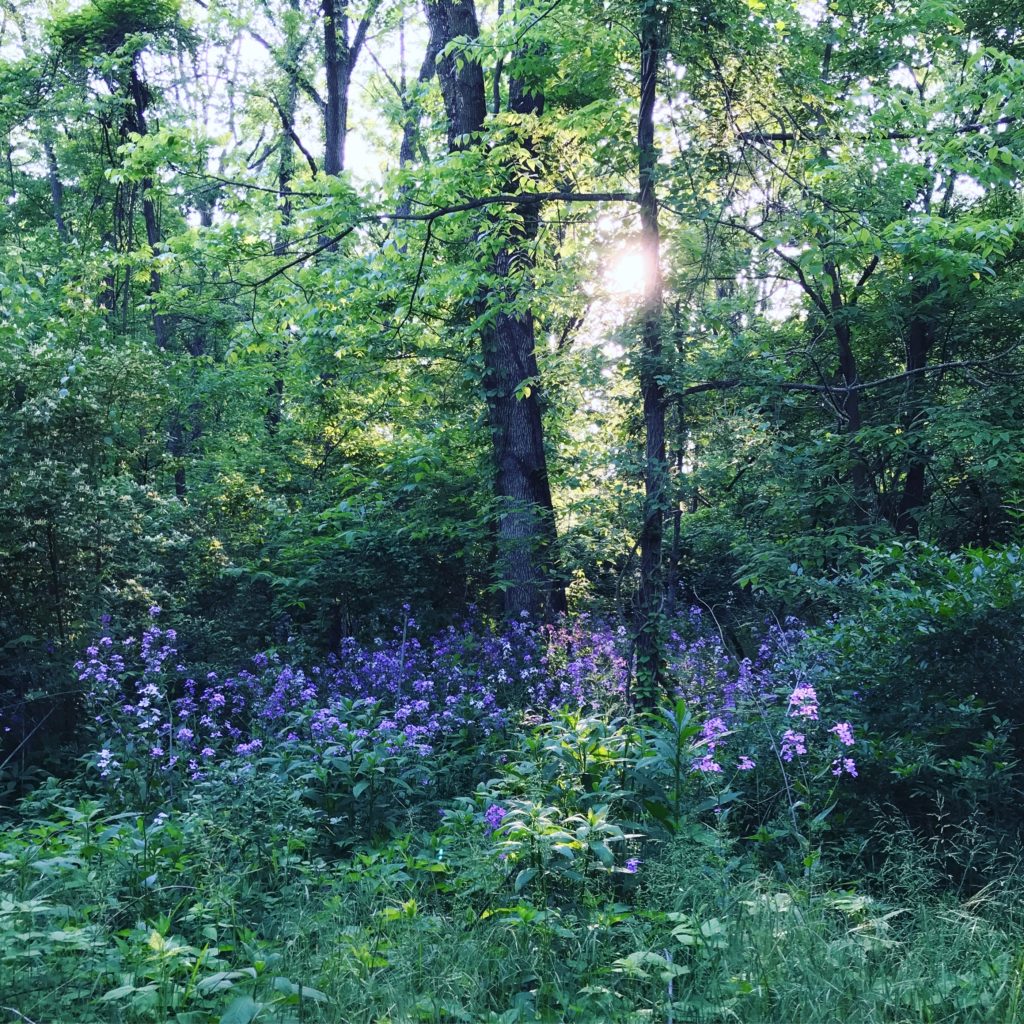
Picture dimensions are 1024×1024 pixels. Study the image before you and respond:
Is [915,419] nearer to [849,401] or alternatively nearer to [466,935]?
[849,401]

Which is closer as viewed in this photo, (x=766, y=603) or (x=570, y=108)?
(x=766, y=603)

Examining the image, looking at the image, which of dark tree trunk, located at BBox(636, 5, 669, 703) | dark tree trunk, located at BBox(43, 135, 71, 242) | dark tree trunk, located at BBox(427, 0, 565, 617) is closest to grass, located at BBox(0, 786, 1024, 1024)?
dark tree trunk, located at BBox(636, 5, 669, 703)

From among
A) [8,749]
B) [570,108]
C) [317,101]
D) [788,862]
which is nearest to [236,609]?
[8,749]

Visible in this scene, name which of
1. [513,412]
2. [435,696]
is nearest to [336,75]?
[513,412]

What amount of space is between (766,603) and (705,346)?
2.94m

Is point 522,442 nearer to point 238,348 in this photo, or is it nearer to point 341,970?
point 238,348

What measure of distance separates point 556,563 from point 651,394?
2731mm

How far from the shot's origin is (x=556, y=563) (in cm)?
900

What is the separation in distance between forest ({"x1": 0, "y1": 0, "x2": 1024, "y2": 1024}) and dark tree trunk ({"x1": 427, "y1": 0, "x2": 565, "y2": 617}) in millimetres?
53

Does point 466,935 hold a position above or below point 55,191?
below

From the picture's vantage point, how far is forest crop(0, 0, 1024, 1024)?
3182mm

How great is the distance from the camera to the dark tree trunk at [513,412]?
9.08 metres

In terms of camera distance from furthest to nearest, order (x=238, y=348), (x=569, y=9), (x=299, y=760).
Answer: (x=238, y=348) < (x=569, y=9) < (x=299, y=760)

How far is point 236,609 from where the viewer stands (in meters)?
10.0
